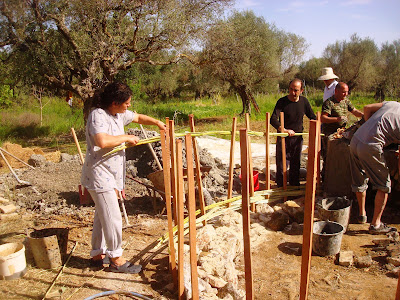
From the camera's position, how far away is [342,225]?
→ 443 centimetres

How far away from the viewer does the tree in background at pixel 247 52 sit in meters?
12.9

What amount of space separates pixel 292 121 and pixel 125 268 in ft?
11.2

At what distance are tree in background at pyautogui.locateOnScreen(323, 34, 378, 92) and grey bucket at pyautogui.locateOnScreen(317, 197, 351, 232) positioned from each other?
19.1 meters

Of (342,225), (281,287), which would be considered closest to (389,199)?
(342,225)

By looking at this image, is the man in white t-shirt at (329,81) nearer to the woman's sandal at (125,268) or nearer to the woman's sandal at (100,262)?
the woman's sandal at (125,268)

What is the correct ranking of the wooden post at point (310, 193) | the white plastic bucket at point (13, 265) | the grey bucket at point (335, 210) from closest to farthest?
the wooden post at point (310, 193) < the white plastic bucket at point (13, 265) < the grey bucket at point (335, 210)

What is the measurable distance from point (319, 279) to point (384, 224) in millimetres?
1597

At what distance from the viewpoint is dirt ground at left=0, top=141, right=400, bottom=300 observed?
326 cm

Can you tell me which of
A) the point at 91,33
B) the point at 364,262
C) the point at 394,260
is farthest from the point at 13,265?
the point at 91,33

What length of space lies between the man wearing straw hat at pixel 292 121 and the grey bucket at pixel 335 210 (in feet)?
3.05

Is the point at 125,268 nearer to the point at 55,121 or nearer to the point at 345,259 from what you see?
the point at 345,259

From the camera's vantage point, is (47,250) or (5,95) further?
(5,95)

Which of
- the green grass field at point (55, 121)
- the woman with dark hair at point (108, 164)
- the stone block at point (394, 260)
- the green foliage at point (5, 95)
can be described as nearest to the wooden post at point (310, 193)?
the woman with dark hair at point (108, 164)

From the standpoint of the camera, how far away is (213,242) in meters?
3.80
